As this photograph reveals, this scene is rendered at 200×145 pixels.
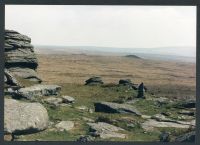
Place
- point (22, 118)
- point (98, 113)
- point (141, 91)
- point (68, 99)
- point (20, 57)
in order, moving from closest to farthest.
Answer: point (22, 118)
point (98, 113)
point (68, 99)
point (141, 91)
point (20, 57)

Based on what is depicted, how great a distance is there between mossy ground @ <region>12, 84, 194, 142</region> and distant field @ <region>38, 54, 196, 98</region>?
0.92 feet

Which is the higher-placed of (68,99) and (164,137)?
(68,99)

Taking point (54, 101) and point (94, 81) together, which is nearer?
point (54, 101)

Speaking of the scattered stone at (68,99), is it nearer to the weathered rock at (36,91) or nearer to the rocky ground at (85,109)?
the rocky ground at (85,109)

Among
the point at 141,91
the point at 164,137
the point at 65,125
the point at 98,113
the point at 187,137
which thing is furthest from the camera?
the point at 141,91

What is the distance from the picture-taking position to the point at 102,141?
13.6 metres

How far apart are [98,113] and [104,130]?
0.48 meters

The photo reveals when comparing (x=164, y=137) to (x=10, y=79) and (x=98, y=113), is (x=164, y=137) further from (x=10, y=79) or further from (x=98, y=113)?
(x=10, y=79)

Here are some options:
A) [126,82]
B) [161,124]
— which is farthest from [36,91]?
[161,124]

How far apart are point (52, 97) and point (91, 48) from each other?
163 cm

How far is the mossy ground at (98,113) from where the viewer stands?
14141mm

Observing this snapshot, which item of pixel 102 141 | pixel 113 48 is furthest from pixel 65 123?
pixel 113 48

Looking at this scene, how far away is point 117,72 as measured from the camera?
14.8 meters

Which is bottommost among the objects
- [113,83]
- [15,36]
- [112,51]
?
[113,83]
